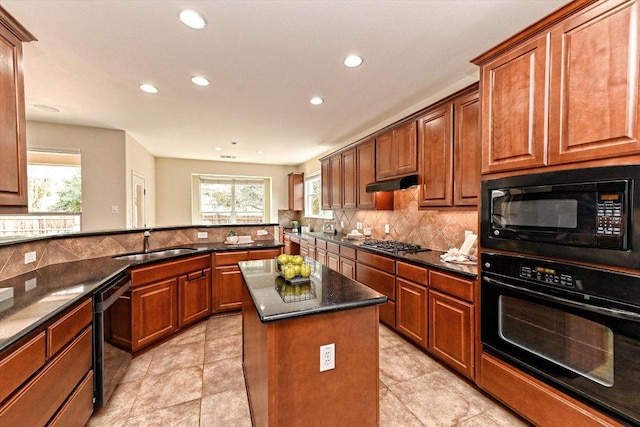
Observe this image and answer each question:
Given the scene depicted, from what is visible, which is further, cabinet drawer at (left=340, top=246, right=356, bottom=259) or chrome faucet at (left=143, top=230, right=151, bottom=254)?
cabinet drawer at (left=340, top=246, right=356, bottom=259)

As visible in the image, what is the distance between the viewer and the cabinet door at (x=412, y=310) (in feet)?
8.37

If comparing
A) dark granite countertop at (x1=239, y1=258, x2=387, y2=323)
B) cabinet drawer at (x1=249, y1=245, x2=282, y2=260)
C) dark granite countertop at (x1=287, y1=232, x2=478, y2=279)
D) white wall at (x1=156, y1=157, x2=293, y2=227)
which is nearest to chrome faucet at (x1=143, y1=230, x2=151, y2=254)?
cabinet drawer at (x1=249, y1=245, x2=282, y2=260)

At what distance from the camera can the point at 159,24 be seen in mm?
1923

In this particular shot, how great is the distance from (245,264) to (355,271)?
5.71ft

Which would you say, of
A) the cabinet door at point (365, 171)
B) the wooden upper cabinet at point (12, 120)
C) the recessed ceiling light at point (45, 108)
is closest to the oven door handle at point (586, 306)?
the cabinet door at point (365, 171)

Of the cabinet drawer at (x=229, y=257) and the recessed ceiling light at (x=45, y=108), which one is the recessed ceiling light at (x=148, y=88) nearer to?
the recessed ceiling light at (x=45, y=108)

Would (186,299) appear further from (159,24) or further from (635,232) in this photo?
(635,232)

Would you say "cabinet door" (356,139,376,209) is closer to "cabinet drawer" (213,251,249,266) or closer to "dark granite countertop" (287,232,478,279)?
"dark granite countertop" (287,232,478,279)

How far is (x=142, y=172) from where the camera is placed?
5734mm

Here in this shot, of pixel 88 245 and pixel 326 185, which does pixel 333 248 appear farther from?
pixel 88 245

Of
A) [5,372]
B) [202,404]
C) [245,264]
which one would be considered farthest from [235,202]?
[5,372]

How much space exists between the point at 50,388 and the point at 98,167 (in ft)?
13.9

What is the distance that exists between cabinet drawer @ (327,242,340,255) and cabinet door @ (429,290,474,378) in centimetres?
184

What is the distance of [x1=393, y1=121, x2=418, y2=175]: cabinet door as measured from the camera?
3094 millimetres
